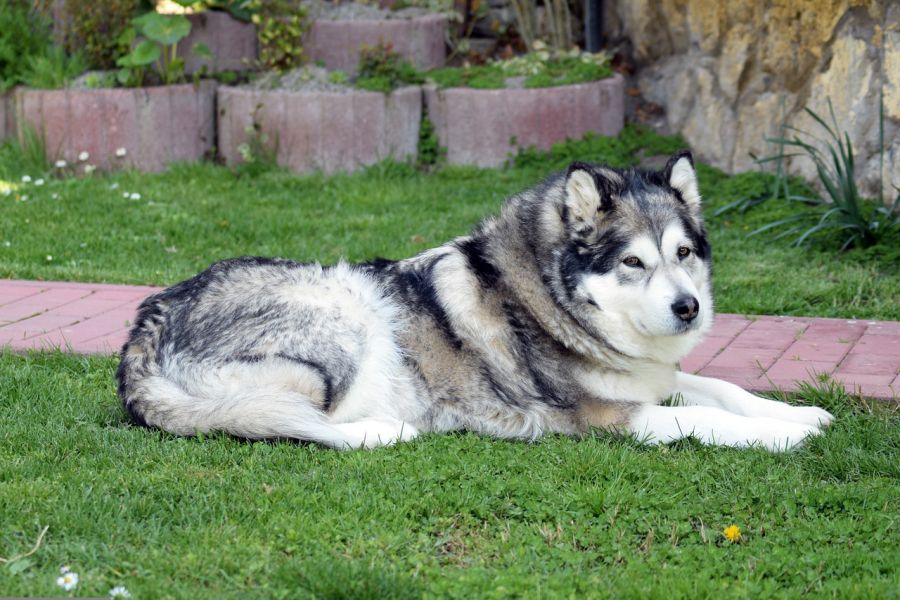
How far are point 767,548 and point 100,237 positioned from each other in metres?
5.37

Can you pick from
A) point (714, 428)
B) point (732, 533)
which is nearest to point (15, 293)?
point (714, 428)

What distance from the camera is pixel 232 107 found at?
9.23m

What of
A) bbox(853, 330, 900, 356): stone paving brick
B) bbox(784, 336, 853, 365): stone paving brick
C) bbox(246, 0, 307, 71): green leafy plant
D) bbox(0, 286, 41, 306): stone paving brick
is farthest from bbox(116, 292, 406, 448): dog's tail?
bbox(246, 0, 307, 71): green leafy plant

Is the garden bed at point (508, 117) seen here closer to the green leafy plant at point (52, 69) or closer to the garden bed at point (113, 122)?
the garden bed at point (113, 122)

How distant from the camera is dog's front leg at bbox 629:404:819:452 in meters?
4.19

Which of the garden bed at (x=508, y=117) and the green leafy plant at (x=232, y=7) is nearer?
the garden bed at (x=508, y=117)

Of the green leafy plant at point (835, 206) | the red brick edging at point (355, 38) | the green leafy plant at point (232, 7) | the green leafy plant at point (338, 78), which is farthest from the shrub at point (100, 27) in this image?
the green leafy plant at point (835, 206)

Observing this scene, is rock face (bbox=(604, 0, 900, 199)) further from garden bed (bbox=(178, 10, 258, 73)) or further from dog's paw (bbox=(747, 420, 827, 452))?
garden bed (bbox=(178, 10, 258, 73))

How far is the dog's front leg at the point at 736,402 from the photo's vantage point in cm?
439

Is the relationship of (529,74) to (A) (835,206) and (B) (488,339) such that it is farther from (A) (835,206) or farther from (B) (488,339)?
(B) (488,339)

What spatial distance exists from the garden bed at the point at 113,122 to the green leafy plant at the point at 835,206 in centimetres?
449

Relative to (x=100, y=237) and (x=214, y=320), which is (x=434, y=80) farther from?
(x=214, y=320)

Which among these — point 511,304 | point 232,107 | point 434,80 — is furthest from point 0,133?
point 511,304

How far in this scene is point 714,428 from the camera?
13.9 feet
